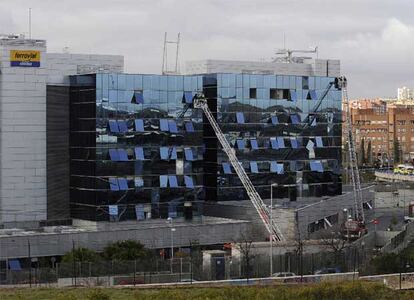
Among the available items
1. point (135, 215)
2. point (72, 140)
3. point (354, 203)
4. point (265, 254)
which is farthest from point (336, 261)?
point (354, 203)

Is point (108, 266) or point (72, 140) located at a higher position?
point (72, 140)

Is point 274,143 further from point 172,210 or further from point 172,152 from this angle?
point 172,210

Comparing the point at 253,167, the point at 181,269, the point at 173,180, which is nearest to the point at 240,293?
the point at 181,269

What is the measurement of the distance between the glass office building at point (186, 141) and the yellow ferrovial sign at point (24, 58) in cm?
358

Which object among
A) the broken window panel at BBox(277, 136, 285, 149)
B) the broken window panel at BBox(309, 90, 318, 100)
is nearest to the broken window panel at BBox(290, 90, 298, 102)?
the broken window panel at BBox(309, 90, 318, 100)

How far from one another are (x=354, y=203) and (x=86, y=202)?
2703 cm

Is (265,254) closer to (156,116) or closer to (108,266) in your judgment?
(108,266)

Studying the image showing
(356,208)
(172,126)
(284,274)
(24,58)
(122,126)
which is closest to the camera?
(284,274)

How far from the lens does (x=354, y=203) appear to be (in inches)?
3767

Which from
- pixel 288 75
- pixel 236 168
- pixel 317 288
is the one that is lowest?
pixel 317 288

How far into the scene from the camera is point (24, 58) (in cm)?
7712

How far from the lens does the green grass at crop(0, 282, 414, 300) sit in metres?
52.4

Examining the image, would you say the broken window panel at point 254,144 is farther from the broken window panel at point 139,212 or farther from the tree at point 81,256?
the tree at point 81,256

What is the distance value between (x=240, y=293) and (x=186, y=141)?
30940 mm
